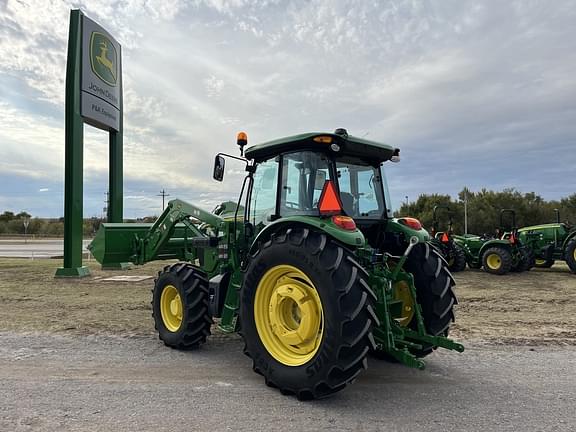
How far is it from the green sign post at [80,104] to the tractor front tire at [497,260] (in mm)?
13558

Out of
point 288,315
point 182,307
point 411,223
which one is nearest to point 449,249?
point 411,223

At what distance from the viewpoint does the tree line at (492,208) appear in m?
52.1

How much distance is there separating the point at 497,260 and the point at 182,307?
42.7 ft

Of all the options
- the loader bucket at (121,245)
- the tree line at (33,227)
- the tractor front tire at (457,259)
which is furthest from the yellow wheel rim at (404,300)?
the tree line at (33,227)

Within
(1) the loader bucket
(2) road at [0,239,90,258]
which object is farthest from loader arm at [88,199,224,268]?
(2) road at [0,239,90,258]

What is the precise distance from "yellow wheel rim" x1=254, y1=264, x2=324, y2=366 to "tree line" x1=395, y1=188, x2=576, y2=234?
46.7m

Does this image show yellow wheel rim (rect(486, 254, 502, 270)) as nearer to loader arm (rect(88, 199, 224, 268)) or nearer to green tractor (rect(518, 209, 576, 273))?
green tractor (rect(518, 209, 576, 273))

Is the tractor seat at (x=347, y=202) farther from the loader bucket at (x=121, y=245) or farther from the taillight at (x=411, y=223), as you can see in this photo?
the loader bucket at (x=121, y=245)

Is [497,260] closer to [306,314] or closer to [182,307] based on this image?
[182,307]

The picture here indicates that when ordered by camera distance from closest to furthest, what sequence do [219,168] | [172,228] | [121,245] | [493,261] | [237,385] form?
[237,385] < [219,168] < [172,228] < [121,245] < [493,261]

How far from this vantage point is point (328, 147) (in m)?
4.70

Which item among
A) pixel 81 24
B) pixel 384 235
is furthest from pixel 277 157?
Answer: pixel 81 24

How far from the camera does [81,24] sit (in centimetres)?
1429

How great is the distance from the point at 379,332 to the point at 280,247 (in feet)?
4.18
